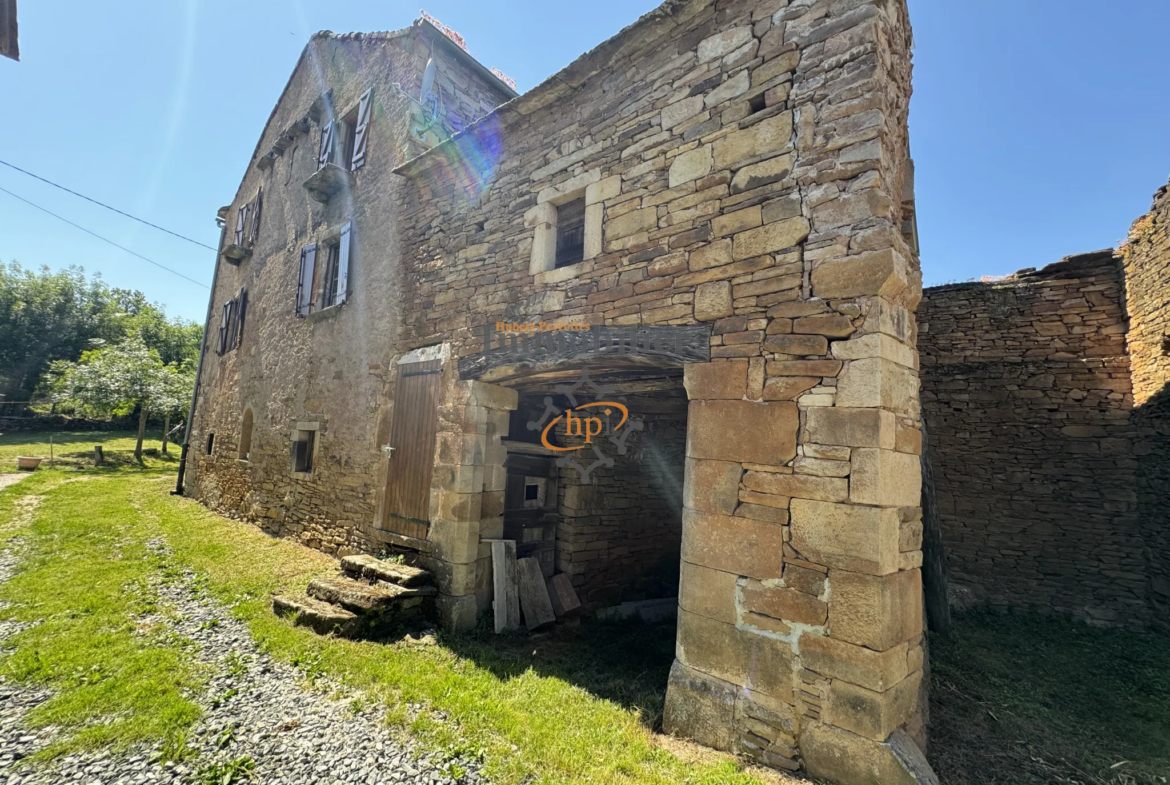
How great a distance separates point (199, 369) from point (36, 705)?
44.9 feet

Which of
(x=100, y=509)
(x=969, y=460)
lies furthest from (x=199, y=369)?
(x=969, y=460)

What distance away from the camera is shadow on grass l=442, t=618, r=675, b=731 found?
391 cm

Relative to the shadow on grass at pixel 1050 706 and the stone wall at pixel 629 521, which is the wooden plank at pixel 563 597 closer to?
the stone wall at pixel 629 521

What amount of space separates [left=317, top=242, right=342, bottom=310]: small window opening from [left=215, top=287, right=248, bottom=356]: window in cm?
440

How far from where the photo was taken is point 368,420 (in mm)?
7039

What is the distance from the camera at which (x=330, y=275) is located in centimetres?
884

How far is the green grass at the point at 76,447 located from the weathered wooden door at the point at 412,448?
1538 centimetres

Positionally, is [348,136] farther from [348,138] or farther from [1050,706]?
[1050,706]

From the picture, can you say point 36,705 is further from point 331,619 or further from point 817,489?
point 817,489

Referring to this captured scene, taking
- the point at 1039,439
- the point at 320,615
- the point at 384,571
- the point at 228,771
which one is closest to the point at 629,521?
the point at 384,571

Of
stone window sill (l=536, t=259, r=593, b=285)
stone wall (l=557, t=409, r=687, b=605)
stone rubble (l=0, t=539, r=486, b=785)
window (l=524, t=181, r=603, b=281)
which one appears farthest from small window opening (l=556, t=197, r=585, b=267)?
stone rubble (l=0, t=539, r=486, b=785)

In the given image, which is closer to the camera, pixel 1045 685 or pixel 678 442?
pixel 1045 685

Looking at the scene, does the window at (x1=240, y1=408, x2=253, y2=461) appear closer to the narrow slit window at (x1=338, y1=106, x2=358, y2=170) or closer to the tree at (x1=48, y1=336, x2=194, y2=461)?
the narrow slit window at (x1=338, y1=106, x2=358, y2=170)

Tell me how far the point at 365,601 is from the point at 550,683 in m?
2.05
